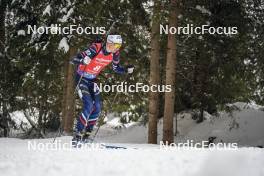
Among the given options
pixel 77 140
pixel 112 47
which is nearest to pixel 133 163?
pixel 77 140

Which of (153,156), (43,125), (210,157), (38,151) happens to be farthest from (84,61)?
(43,125)

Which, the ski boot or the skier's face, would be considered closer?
the ski boot

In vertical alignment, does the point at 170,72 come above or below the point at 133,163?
above

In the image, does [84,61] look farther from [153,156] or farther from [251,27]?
[251,27]

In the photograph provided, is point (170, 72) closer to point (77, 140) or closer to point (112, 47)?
point (112, 47)

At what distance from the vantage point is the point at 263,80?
13945mm

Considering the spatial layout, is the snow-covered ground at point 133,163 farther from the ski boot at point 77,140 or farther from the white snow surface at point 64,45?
the white snow surface at point 64,45

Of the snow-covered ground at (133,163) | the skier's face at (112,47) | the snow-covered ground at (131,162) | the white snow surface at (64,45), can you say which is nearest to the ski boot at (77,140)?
the snow-covered ground at (131,162)

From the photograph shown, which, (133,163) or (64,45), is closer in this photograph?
(133,163)

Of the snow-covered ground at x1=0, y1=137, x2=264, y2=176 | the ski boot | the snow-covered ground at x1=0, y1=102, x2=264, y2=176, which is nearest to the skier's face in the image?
the ski boot

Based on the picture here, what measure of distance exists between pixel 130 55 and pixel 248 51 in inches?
159

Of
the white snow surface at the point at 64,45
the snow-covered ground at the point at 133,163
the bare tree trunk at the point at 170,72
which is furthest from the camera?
the white snow surface at the point at 64,45

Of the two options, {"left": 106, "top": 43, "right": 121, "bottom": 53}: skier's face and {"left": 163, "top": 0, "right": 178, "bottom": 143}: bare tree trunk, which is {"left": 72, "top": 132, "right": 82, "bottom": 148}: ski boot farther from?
{"left": 163, "top": 0, "right": 178, "bottom": 143}: bare tree trunk

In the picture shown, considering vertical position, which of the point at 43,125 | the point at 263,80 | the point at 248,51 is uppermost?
the point at 248,51
